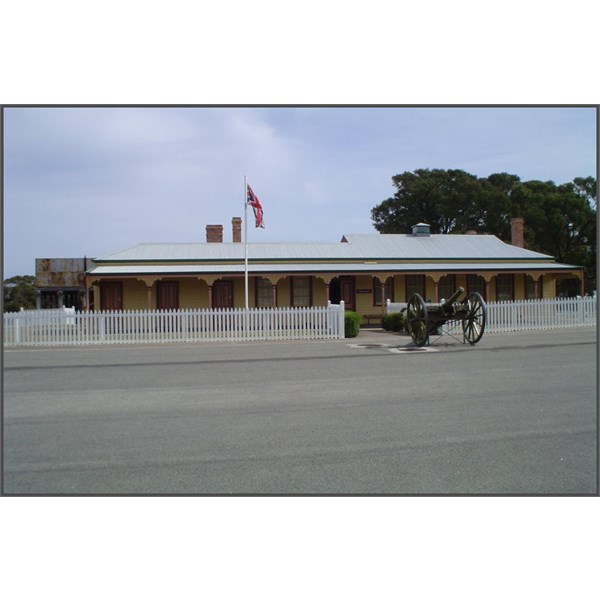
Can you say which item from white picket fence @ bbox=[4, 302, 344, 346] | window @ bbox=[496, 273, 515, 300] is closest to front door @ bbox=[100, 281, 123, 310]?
white picket fence @ bbox=[4, 302, 344, 346]

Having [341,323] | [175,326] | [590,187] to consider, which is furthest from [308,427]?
[175,326]

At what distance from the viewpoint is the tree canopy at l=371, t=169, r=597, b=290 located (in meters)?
27.0

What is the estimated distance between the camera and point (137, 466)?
18.6ft

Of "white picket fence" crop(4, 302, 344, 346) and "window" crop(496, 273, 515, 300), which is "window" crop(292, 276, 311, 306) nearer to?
"white picket fence" crop(4, 302, 344, 346)

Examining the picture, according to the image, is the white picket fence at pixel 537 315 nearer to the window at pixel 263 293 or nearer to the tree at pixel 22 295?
the window at pixel 263 293

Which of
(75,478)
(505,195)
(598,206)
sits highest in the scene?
(505,195)

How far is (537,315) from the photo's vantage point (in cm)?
2092

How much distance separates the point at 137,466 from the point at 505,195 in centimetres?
4310

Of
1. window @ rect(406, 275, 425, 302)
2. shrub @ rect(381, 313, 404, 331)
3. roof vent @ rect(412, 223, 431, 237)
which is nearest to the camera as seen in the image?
shrub @ rect(381, 313, 404, 331)

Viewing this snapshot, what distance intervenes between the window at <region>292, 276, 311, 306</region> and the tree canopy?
1214cm

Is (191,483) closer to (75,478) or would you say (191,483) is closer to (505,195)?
(75,478)

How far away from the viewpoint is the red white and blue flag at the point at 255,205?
22.1 m

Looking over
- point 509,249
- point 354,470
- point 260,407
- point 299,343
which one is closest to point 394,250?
point 509,249

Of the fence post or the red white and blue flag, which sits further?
the red white and blue flag
